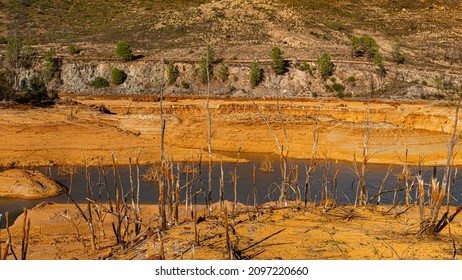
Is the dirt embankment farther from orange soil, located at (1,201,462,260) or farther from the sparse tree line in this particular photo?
orange soil, located at (1,201,462,260)

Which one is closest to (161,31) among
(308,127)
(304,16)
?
(304,16)

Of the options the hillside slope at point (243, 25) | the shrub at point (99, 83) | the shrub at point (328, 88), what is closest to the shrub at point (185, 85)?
the hillside slope at point (243, 25)

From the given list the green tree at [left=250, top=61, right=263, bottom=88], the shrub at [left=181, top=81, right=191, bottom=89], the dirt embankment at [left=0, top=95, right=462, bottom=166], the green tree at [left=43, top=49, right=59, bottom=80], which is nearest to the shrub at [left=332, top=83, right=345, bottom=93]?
the green tree at [left=250, top=61, right=263, bottom=88]

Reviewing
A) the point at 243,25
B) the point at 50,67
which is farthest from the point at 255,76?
the point at 243,25

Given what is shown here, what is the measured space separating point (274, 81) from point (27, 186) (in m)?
28.4

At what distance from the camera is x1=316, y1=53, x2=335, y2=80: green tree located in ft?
150

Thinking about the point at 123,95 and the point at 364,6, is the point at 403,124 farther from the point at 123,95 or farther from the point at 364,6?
the point at 364,6

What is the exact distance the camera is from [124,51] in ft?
156

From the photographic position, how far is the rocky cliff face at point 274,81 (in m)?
44.6

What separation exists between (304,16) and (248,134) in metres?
37.6

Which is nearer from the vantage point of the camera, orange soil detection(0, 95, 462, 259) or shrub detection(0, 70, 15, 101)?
orange soil detection(0, 95, 462, 259)

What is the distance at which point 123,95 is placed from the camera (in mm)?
43531

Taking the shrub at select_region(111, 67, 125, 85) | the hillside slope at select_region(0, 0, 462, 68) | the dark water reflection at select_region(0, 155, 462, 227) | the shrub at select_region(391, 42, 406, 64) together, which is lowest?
the dark water reflection at select_region(0, 155, 462, 227)

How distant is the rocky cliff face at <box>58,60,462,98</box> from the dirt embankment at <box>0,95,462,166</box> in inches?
293
